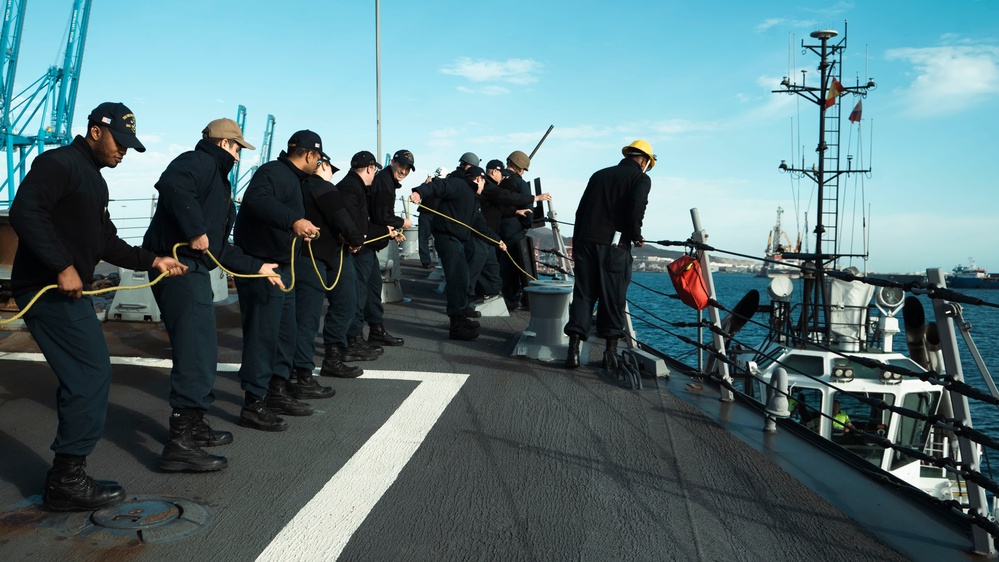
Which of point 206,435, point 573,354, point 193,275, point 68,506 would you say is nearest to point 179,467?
point 206,435

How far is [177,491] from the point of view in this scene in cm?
Result: 381

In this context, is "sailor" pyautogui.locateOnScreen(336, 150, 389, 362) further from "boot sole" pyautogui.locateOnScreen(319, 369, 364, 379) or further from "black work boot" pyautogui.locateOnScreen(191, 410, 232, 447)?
"black work boot" pyautogui.locateOnScreen(191, 410, 232, 447)

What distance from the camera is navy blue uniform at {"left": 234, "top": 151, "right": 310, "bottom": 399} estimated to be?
485cm

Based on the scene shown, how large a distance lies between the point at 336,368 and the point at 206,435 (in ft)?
7.07

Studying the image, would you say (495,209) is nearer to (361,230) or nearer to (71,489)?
(361,230)

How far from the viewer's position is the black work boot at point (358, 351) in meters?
7.35

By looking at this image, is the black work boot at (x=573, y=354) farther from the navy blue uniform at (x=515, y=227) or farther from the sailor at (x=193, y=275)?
the sailor at (x=193, y=275)

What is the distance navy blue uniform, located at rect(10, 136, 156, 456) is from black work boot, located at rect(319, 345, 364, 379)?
3.02m

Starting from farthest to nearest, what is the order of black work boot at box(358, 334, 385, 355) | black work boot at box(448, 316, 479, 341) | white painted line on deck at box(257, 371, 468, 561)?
1. black work boot at box(448, 316, 479, 341)
2. black work boot at box(358, 334, 385, 355)
3. white painted line on deck at box(257, 371, 468, 561)

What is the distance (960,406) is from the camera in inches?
142

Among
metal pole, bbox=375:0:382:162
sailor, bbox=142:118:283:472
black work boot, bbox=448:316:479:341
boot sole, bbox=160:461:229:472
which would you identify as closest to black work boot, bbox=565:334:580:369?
black work boot, bbox=448:316:479:341

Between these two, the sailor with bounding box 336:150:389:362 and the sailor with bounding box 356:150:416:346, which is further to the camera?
the sailor with bounding box 356:150:416:346

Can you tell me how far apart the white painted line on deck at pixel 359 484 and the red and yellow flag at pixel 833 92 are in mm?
20559

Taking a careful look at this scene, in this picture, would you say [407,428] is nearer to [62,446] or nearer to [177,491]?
[177,491]
